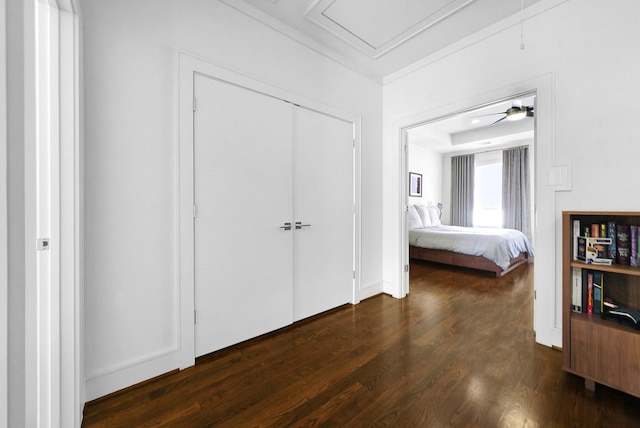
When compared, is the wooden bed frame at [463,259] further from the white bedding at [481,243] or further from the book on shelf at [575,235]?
the book on shelf at [575,235]

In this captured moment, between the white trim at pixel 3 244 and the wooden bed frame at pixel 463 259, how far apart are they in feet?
15.8

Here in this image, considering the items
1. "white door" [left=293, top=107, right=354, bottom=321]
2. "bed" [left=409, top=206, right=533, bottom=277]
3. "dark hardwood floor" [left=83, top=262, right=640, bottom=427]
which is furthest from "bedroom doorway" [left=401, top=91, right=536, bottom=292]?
"dark hardwood floor" [left=83, top=262, right=640, bottom=427]

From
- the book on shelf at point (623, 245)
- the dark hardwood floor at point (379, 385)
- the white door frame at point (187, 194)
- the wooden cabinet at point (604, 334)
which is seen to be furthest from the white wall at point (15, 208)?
the book on shelf at point (623, 245)

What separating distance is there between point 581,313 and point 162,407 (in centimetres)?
257

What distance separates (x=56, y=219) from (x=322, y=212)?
1887 millimetres

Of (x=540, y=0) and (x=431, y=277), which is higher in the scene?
(x=540, y=0)

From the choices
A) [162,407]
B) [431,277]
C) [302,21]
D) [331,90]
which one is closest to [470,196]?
[431,277]

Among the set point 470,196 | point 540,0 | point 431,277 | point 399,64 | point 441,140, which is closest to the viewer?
point 540,0

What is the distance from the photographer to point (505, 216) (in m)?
6.16

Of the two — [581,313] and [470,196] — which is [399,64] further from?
[470,196]

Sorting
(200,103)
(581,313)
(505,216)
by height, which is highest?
(200,103)

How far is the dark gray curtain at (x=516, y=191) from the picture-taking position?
19.2 feet

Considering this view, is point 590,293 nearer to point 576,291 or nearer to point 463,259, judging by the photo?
point 576,291

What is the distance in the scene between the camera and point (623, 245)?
1.60 m
